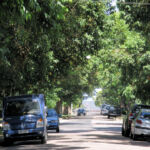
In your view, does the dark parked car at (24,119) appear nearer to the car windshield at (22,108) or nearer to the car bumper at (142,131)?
the car windshield at (22,108)

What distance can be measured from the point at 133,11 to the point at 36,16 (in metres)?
9.73

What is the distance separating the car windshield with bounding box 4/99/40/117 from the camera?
1984 centimetres

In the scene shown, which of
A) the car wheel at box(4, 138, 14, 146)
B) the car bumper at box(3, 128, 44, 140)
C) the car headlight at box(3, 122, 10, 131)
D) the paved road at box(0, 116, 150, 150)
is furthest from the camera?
the car wheel at box(4, 138, 14, 146)

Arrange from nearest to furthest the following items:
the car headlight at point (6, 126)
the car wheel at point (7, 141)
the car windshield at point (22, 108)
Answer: the car headlight at point (6, 126)
the car wheel at point (7, 141)
the car windshield at point (22, 108)

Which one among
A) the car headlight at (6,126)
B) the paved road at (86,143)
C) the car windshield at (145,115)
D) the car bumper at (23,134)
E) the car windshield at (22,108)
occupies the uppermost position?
the car windshield at (22,108)

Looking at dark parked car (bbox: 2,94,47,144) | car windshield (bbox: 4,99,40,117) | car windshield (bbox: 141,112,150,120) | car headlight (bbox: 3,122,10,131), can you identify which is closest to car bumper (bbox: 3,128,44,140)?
dark parked car (bbox: 2,94,47,144)

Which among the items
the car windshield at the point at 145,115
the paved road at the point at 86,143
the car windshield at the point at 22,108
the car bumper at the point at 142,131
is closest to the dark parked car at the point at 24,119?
the car windshield at the point at 22,108

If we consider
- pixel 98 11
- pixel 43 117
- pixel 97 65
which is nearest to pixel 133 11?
pixel 98 11

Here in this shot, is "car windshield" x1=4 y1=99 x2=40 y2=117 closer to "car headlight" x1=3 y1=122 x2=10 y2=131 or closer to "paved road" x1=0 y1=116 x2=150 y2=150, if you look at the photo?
"car headlight" x1=3 y1=122 x2=10 y2=131

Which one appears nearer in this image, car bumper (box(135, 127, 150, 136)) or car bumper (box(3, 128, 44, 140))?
car bumper (box(3, 128, 44, 140))

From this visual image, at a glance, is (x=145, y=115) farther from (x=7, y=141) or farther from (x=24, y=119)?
(x=7, y=141)

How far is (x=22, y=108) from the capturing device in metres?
19.9

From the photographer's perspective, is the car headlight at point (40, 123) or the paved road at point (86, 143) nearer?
the paved road at point (86, 143)

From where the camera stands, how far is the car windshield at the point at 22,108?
19.8 m
